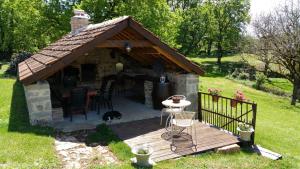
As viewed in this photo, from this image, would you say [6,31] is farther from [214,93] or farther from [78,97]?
[214,93]

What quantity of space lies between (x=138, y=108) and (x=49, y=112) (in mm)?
3706

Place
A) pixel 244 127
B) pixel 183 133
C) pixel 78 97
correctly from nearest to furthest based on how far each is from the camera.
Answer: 1. pixel 244 127
2. pixel 183 133
3. pixel 78 97

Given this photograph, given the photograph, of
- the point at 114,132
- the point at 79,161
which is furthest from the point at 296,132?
the point at 79,161

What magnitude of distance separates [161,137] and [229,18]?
34.0m

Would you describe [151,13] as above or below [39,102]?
above

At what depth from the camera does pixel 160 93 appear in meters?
10.5

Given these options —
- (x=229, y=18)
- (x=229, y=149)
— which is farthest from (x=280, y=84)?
(x=229, y=149)

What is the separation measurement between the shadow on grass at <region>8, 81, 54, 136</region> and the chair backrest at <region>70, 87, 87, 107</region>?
124 centimetres

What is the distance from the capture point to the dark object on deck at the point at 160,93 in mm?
10469

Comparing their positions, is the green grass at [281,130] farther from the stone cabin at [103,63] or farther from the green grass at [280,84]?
the green grass at [280,84]

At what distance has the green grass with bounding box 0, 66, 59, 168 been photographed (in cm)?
588

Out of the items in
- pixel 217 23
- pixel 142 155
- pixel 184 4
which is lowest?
pixel 142 155

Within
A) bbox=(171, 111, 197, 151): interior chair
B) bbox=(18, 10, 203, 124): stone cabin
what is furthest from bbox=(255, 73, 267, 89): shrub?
bbox=(171, 111, 197, 151): interior chair

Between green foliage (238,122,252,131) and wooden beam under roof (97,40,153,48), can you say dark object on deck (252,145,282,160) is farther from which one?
wooden beam under roof (97,40,153,48)
